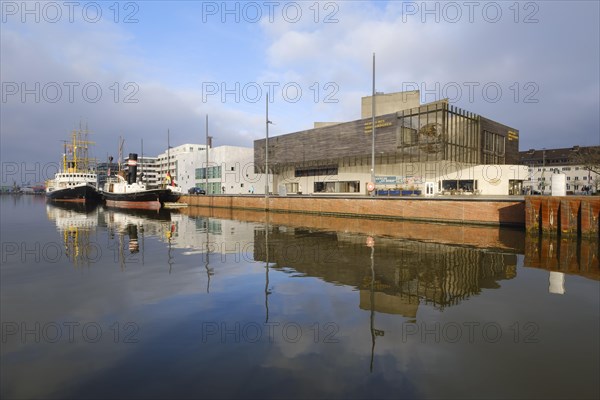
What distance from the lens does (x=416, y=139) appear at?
150 ft

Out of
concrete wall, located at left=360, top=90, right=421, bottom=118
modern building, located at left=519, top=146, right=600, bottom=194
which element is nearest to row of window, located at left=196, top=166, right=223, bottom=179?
concrete wall, located at left=360, top=90, right=421, bottom=118

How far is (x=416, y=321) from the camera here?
6742 millimetres

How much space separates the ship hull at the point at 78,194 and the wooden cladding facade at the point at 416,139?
46977 millimetres

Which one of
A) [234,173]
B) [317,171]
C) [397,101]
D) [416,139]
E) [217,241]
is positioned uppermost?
[397,101]

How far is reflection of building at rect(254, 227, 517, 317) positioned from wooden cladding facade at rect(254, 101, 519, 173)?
31421mm

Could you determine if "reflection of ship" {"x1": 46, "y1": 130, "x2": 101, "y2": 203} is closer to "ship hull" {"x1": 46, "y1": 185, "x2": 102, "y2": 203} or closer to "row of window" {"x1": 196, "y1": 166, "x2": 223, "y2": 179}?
"ship hull" {"x1": 46, "y1": 185, "x2": 102, "y2": 203}

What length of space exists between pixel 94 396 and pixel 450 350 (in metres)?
5.33

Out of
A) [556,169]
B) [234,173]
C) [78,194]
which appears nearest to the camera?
[78,194]

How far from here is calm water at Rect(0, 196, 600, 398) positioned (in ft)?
14.9

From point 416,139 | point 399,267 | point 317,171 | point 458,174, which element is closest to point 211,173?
point 317,171

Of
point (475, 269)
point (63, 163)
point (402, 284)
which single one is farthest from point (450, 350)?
point (63, 163)

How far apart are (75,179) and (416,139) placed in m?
74.1

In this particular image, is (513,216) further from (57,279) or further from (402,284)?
(57,279)

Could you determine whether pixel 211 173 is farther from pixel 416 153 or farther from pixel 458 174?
pixel 458 174
